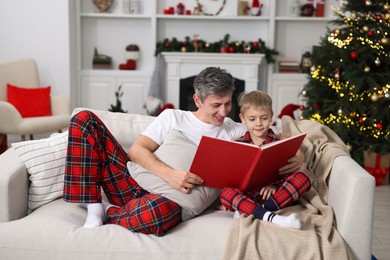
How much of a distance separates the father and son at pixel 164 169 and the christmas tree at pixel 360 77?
2100 mm

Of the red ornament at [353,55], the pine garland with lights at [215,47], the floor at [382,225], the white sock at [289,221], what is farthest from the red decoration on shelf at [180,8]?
the white sock at [289,221]

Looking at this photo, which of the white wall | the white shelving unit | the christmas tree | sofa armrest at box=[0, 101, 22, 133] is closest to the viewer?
the christmas tree

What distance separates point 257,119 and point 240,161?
27 centimetres

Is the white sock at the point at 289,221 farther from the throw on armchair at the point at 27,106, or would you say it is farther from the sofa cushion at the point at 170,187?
the throw on armchair at the point at 27,106

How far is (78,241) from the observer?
213cm

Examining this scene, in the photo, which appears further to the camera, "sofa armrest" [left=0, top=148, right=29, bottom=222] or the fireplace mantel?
the fireplace mantel

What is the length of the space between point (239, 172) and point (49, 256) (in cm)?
78

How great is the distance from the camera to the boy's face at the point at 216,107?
2.41m

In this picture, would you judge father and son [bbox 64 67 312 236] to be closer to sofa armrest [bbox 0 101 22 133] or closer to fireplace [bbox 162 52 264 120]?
sofa armrest [bbox 0 101 22 133]

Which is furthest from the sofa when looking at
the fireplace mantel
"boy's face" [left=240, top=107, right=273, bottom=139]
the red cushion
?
the fireplace mantel

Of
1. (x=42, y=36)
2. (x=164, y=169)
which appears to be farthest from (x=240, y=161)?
(x=42, y=36)

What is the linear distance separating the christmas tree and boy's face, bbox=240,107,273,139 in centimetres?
217

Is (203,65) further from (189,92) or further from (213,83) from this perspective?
(213,83)

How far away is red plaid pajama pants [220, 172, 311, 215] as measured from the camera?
2250 mm
